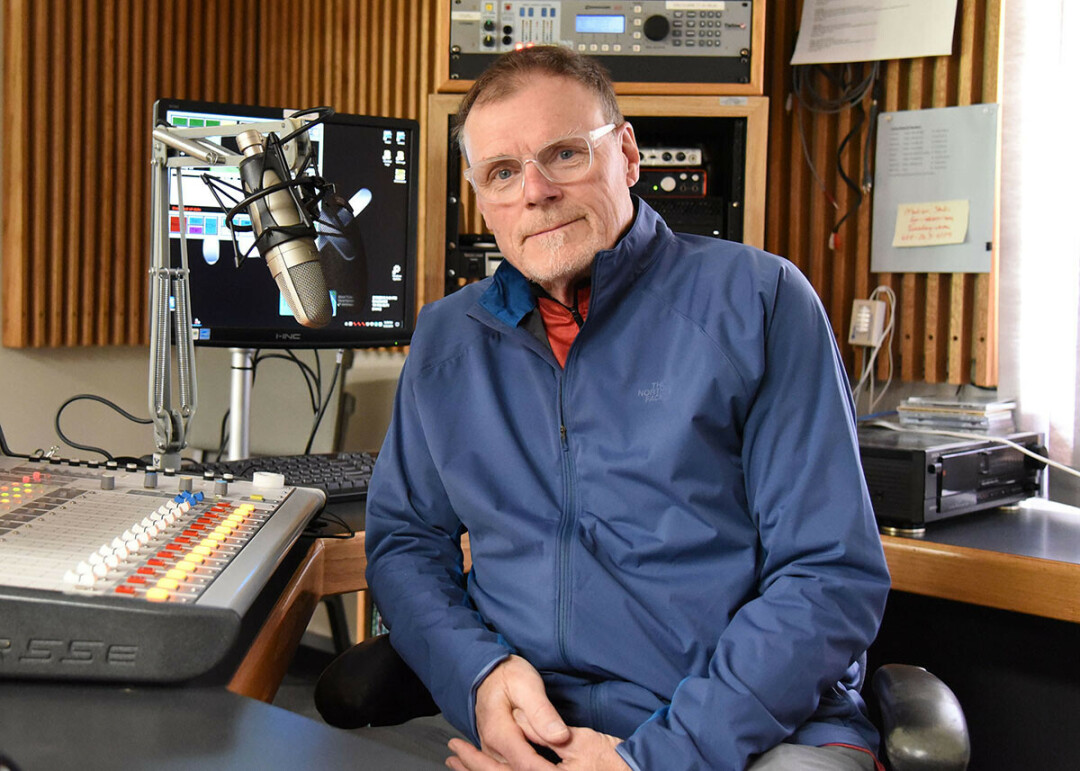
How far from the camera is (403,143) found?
7.32 ft

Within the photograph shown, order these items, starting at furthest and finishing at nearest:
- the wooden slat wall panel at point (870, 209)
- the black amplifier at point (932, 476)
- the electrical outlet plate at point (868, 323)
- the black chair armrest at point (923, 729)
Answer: the electrical outlet plate at point (868, 323) < the wooden slat wall panel at point (870, 209) < the black amplifier at point (932, 476) < the black chair armrest at point (923, 729)

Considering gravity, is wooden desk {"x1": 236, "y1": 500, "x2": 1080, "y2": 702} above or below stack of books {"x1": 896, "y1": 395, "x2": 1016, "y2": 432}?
below

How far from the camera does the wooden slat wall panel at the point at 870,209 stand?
88.4 inches

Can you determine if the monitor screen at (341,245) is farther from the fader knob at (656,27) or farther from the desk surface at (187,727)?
the desk surface at (187,727)

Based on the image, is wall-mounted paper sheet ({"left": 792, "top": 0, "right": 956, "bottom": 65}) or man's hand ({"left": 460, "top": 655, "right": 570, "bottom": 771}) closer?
man's hand ({"left": 460, "top": 655, "right": 570, "bottom": 771})

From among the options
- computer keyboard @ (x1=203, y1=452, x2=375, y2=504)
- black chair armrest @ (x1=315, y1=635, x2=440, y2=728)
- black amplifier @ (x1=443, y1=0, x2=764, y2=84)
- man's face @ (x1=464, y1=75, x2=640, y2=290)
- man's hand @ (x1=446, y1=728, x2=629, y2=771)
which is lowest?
man's hand @ (x1=446, y1=728, x2=629, y2=771)

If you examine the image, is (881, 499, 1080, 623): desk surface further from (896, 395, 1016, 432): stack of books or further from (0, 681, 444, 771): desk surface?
(0, 681, 444, 771): desk surface

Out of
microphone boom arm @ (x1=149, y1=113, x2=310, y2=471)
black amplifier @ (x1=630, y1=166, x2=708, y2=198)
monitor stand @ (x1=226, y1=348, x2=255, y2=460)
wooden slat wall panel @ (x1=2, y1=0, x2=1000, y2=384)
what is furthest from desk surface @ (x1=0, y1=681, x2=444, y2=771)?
→ wooden slat wall panel @ (x1=2, y1=0, x2=1000, y2=384)

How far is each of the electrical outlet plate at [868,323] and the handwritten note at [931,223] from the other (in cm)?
15

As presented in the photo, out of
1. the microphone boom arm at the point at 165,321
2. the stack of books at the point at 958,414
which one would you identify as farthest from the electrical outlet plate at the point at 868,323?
the microphone boom arm at the point at 165,321

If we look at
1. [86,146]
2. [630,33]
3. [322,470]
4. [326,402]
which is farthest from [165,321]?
[86,146]

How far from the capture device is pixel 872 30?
233 centimetres

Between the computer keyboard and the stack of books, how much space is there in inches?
44.4

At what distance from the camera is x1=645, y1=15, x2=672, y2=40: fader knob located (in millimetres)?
2080
